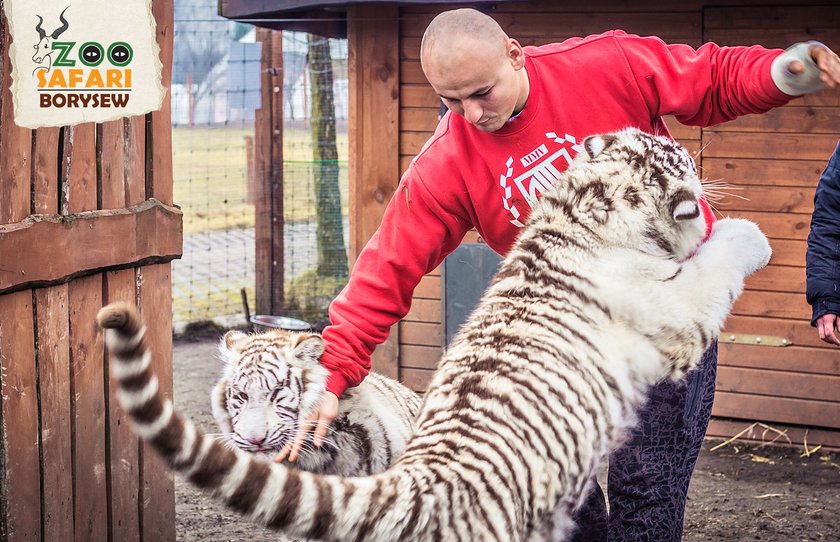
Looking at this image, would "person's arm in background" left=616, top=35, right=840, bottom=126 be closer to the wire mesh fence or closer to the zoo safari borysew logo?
the zoo safari borysew logo

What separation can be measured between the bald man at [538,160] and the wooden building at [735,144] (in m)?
3.02

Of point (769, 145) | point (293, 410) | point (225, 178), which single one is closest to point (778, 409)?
point (769, 145)

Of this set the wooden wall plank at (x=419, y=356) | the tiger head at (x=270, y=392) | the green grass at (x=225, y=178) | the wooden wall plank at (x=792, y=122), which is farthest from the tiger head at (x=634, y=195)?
the green grass at (x=225, y=178)

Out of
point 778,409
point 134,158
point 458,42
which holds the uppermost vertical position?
point 458,42

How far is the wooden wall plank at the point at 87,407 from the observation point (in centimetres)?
413

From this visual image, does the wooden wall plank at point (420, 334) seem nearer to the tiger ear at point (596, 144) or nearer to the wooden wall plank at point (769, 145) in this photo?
the wooden wall plank at point (769, 145)

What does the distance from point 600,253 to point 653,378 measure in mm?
456

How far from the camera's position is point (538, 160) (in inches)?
144

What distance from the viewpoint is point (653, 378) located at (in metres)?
3.31

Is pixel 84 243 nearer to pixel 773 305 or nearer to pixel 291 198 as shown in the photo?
pixel 773 305

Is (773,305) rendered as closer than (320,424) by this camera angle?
No

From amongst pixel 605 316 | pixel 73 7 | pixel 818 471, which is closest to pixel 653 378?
pixel 605 316

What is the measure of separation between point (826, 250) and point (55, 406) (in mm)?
3545

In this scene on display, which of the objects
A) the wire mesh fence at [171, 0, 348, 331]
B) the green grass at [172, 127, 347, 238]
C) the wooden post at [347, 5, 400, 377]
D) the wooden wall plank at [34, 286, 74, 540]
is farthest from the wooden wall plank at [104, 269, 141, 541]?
the green grass at [172, 127, 347, 238]
